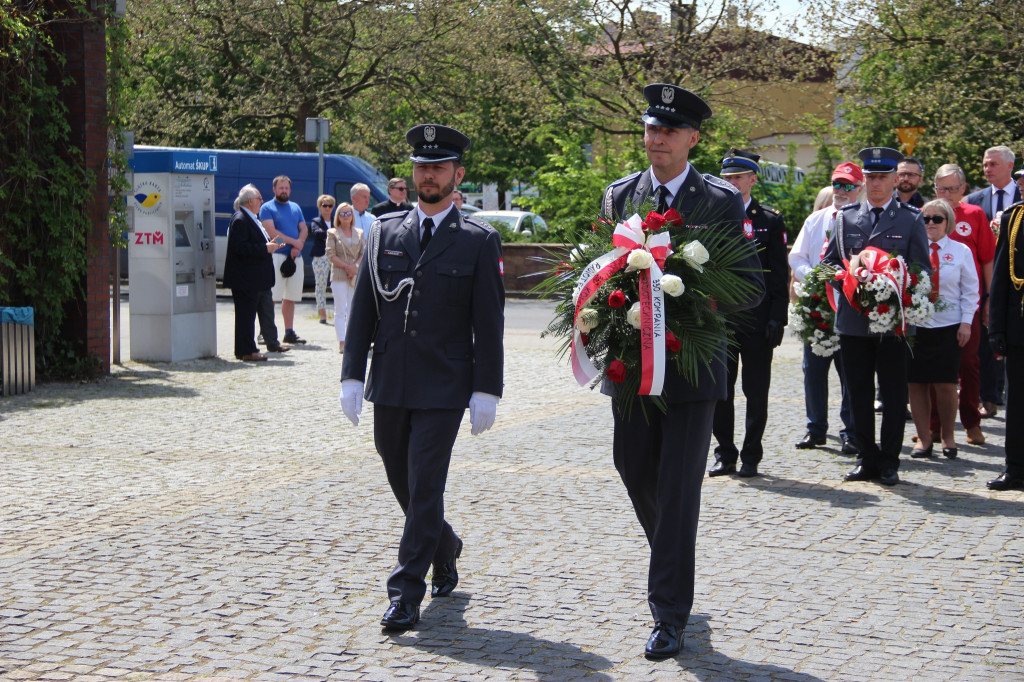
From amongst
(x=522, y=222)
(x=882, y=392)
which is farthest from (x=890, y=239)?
(x=522, y=222)

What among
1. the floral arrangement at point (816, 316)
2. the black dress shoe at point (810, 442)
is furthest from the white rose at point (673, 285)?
the black dress shoe at point (810, 442)

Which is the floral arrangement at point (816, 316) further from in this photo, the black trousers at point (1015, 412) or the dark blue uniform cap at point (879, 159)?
the black trousers at point (1015, 412)

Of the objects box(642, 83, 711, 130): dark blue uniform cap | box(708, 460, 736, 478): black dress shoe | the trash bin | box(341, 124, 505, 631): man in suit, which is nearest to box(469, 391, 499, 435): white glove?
box(341, 124, 505, 631): man in suit

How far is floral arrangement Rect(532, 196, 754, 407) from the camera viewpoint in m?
Result: 4.62

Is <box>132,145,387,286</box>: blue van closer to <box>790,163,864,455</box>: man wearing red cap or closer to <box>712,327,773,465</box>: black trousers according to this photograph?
<box>790,163,864,455</box>: man wearing red cap

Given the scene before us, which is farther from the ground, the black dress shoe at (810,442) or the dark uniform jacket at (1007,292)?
the dark uniform jacket at (1007,292)

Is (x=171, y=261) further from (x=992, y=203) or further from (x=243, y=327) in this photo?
(x=992, y=203)

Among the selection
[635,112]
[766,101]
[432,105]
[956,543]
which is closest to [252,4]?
[432,105]

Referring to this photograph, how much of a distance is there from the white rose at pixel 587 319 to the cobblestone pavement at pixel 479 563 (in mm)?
1214

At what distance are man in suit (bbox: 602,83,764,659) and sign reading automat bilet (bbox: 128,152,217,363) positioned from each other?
1000 cm

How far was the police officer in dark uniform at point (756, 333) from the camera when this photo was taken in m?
8.28

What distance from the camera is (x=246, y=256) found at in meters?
14.7

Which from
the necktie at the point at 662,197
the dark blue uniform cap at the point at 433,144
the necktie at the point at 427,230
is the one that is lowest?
the necktie at the point at 427,230

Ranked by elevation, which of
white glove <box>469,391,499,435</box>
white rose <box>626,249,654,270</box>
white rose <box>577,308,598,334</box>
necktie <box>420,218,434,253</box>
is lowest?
white glove <box>469,391,499,435</box>
